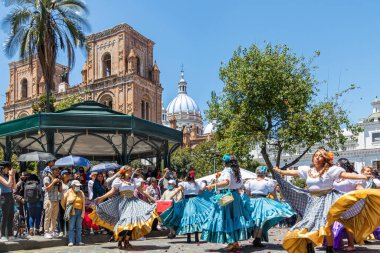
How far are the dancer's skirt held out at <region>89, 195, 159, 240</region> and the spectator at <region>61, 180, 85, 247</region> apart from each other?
107cm

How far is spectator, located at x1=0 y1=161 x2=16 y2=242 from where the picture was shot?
11200mm

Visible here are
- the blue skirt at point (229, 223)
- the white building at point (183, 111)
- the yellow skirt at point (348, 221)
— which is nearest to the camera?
the yellow skirt at point (348, 221)

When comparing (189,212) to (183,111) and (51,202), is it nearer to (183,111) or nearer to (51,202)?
(51,202)

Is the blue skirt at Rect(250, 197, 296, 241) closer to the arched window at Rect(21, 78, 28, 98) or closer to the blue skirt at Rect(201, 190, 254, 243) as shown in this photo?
the blue skirt at Rect(201, 190, 254, 243)

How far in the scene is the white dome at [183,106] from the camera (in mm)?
135875

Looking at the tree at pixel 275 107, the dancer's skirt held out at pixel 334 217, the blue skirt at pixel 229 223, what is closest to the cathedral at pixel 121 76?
the tree at pixel 275 107

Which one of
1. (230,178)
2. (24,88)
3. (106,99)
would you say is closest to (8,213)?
(230,178)

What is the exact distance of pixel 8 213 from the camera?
11375 millimetres

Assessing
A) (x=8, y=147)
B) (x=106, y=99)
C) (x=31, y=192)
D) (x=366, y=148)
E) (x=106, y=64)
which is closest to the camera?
(x=31, y=192)

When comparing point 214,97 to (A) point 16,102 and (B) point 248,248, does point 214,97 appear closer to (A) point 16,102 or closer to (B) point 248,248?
(B) point 248,248

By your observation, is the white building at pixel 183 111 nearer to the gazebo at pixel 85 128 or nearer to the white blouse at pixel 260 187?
the gazebo at pixel 85 128

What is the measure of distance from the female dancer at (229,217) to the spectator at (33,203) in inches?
198

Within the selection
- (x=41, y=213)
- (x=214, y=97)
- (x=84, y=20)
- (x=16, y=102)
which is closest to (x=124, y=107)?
(x=16, y=102)

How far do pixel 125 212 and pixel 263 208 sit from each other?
288 cm
